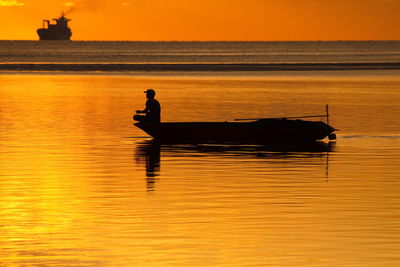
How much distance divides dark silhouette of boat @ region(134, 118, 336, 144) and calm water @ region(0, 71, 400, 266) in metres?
1.17

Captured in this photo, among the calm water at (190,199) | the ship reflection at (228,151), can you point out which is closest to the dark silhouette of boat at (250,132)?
the ship reflection at (228,151)

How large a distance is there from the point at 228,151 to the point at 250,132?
3474mm

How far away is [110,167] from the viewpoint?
2747 centimetres

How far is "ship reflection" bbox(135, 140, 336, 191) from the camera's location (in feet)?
101

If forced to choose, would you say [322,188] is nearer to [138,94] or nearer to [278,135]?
[278,135]

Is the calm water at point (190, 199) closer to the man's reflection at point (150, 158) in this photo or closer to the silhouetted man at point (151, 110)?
the man's reflection at point (150, 158)

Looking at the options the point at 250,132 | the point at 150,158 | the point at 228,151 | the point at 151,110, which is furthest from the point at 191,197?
the point at 151,110

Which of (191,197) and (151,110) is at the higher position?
(151,110)

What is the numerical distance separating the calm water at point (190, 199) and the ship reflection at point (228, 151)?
6 centimetres

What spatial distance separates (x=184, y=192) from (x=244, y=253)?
259 inches

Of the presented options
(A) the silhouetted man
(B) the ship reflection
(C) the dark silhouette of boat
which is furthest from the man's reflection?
(C) the dark silhouette of boat

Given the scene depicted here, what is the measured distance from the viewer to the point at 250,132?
35.8 m

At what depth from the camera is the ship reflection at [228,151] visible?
101 feet

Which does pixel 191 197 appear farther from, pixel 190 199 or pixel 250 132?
pixel 250 132
